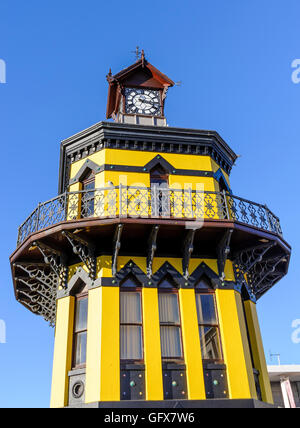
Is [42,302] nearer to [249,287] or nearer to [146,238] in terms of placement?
[146,238]

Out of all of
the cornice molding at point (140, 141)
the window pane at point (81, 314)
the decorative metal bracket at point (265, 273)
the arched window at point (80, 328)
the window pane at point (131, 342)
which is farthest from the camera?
the cornice molding at point (140, 141)

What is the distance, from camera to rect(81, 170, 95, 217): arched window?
13719 mm

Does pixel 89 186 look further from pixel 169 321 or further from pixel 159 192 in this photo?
pixel 169 321

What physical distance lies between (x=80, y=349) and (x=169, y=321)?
265cm

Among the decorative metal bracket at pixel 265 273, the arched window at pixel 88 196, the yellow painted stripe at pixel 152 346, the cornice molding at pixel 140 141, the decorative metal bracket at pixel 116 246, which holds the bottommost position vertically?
the yellow painted stripe at pixel 152 346

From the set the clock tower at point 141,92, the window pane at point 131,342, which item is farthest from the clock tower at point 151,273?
the clock tower at point 141,92

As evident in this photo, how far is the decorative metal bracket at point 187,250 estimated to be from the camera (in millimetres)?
12805

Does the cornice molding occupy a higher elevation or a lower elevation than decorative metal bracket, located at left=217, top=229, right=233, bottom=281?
higher

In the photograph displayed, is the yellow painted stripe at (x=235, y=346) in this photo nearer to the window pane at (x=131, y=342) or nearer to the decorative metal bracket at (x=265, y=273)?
the decorative metal bracket at (x=265, y=273)

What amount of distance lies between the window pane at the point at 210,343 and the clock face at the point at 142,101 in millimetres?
9308

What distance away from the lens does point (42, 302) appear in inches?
649

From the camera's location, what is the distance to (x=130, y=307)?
12.8 metres

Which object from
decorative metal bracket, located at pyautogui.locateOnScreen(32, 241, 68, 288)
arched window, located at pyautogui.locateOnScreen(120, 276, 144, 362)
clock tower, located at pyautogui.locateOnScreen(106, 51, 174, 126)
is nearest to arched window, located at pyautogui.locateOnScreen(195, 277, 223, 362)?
arched window, located at pyautogui.locateOnScreen(120, 276, 144, 362)

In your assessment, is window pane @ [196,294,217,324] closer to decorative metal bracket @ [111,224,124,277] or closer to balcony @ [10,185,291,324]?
balcony @ [10,185,291,324]
